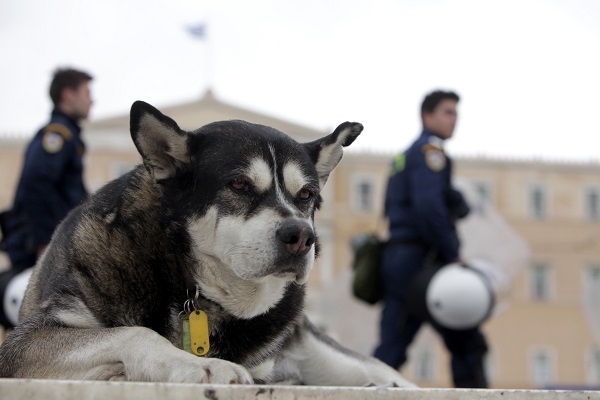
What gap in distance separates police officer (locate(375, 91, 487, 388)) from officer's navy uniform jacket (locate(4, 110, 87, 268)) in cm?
251

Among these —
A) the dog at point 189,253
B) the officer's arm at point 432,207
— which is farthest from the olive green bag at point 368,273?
the dog at point 189,253

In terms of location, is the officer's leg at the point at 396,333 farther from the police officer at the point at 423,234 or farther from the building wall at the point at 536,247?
the building wall at the point at 536,247

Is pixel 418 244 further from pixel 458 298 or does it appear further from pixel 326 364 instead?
pixel 326 364

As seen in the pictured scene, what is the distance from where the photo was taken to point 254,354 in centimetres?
355

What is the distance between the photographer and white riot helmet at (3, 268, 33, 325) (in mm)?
7105

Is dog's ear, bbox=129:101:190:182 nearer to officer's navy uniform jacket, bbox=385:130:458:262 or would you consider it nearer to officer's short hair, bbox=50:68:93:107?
officer's short hair, bbox=50:68:93:107

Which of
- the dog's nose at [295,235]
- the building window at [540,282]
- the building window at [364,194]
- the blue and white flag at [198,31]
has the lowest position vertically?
the building window at [540,282]

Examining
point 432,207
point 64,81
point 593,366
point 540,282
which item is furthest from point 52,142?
point 540,282

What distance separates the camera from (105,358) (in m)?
3.03

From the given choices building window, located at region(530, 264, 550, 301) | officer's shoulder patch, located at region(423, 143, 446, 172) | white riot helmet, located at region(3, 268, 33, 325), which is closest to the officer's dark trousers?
officer's shoulder patch, located at region(423, 143, 446, 172)

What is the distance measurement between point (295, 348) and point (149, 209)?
1.00 m

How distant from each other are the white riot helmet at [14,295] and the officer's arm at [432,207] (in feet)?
9.57

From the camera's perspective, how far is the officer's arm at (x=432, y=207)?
7790 mm

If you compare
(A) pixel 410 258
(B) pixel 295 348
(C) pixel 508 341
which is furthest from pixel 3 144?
(B) pixel 295 348
